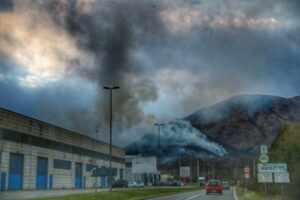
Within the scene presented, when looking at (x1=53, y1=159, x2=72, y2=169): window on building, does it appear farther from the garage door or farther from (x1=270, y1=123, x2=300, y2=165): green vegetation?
(x1=270, y1=123, x2=300, y2=165): green vegetation

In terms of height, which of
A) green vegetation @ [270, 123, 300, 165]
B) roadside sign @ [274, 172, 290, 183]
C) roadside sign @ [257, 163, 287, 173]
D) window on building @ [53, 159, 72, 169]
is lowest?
roadside sign @ [274, 172, 290, 183]

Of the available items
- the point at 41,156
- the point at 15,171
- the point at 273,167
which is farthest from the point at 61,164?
the point at 273,167

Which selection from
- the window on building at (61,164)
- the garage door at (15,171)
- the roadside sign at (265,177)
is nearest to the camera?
the roadside sign at (265,177)

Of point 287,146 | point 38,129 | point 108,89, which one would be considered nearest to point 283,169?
point 287,146

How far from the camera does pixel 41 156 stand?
85.1 m

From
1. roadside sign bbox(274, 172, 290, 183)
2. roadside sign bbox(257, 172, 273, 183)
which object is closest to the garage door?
roadside sign bbox(257, 172, 273, 183)

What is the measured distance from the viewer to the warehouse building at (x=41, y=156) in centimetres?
7262

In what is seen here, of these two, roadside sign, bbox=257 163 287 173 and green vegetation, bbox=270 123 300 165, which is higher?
green vegetation, bbox=270 123 300 165

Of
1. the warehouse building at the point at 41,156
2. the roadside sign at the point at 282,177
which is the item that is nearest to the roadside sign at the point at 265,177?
the roadside sign at the point at 282,177

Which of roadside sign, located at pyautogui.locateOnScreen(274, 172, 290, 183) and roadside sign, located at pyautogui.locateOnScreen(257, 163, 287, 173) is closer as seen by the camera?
roadside sign, located at pyautogui.locateOnScreen(274, 172, 290, 183)

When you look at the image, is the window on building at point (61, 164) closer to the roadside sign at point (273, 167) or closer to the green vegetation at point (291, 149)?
the green vegetation at point (291, 149)

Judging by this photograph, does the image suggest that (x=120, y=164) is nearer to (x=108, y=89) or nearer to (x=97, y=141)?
(x=97, y=141)

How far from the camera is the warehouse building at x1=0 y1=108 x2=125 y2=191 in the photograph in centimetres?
7262

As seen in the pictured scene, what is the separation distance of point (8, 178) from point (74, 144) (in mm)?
32139
